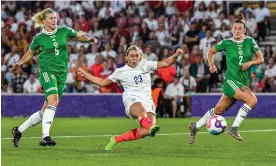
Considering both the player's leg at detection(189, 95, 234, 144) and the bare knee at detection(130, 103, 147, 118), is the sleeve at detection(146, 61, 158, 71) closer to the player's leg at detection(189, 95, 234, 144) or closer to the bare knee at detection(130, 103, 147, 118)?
the bare knee at detection(130, 103, 147, 118)

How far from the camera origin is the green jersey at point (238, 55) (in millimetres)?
15719

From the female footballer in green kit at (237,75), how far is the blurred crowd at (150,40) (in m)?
10.2

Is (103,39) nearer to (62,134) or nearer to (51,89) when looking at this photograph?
(62,134)

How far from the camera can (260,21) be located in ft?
92.6

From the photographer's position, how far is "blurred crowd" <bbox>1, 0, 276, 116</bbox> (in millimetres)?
26969

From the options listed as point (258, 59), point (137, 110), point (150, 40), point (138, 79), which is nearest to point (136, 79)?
point (138, 79)

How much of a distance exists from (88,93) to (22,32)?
4.51m

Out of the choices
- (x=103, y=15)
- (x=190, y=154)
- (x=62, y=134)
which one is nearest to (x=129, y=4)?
(x=103, y=15)

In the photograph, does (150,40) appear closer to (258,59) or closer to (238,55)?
(238,55)

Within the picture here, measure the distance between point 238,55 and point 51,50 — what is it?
10.8 ft

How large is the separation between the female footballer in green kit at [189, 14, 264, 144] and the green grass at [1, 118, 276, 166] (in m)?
0.51

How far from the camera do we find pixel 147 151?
1394cm

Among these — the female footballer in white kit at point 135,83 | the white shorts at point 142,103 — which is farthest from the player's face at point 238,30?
the white shorts at point 142,103

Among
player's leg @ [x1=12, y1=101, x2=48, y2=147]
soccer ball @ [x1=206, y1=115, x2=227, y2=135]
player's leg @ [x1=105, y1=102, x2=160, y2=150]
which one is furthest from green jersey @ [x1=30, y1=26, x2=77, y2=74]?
soccer ball @ [x1=206, y1=115, x2=227, y2=135]
